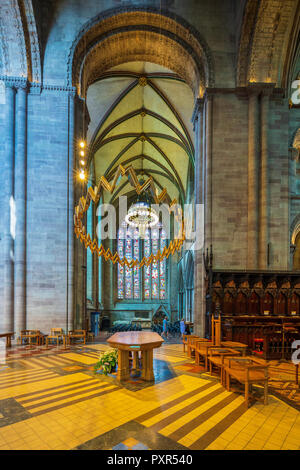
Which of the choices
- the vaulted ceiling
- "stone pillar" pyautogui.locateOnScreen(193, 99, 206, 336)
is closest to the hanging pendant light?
the vaulted ceiling

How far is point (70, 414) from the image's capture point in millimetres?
4766

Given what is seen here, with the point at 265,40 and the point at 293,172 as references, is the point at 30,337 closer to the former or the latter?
the point at 293,172

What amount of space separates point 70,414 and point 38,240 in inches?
335

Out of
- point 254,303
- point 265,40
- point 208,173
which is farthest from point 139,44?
point 254,303

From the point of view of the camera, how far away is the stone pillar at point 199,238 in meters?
11.9

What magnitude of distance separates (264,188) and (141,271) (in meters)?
20.9

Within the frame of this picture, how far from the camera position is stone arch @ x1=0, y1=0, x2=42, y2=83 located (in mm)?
11781

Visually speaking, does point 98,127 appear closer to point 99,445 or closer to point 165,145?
point 165,145

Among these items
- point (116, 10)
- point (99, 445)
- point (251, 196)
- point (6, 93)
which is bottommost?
point (99, 445)

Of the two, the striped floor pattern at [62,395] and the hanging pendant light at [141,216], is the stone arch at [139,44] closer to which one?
the hanging pendant light at [141,216]

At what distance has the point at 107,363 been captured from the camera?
719 centimetres

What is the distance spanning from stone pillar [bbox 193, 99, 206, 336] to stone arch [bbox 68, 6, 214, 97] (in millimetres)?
1427

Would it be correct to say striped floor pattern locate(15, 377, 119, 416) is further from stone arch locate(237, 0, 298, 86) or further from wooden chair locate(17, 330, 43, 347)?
stone arch locate(237, 0, 298, 86)

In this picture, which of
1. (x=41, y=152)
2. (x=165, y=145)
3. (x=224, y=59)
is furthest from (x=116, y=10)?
(x=165, y=145)
